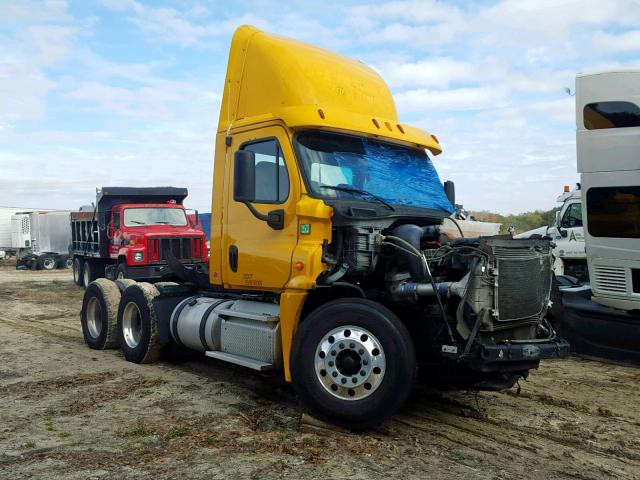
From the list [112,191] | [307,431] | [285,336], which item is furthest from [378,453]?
[112,191]

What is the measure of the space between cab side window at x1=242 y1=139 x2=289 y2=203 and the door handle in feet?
2.32

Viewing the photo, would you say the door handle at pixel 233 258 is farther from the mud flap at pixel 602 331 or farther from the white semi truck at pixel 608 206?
the white semi truck at pixel 608 206

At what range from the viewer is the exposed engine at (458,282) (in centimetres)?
509

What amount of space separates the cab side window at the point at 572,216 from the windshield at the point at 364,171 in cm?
828

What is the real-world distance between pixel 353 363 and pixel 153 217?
14.2 m

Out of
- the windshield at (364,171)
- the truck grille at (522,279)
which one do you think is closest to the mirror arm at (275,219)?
the windshield at (364,171)

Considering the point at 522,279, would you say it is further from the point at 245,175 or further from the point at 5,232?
the point at 5,232

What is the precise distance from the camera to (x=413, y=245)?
559cm

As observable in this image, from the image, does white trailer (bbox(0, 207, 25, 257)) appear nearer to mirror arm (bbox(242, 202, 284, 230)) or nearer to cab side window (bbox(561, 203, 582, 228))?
cab side window (bbox(561, 203, 582, 228))

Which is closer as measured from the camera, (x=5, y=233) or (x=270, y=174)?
(x=270, y=174)

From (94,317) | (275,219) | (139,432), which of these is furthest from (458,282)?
(94,317)

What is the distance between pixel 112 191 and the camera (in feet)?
61.0

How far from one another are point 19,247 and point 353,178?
35147mm

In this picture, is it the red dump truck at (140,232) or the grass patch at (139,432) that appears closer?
the grass patch at (139,432)
